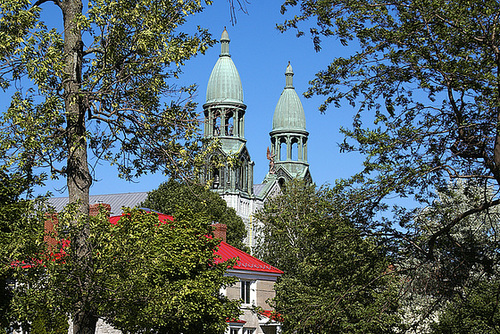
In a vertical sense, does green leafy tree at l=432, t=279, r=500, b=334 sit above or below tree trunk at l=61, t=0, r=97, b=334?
below

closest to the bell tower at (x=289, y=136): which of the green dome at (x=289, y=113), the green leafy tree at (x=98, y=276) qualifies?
the green dome at (x=289, y=113)

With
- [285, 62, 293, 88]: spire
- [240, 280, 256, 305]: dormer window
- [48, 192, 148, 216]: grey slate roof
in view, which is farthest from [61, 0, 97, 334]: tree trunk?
[285, 62, 293, 88]: spire

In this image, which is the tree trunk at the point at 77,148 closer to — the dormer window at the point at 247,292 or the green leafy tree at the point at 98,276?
the green leafy tree at the point at 98,276

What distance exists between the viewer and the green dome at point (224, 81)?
9294 cm

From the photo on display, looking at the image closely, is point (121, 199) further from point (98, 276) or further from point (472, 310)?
point (472, 310)

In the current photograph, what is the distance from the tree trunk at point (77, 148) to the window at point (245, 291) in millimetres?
28881

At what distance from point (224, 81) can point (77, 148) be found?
267 ft

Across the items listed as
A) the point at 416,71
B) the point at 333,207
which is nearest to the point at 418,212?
the point at 333,207

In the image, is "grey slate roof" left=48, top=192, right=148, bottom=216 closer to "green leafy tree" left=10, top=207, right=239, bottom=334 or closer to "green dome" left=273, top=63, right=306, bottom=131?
"green dome" left=273, top=63, right=306, bottom=131

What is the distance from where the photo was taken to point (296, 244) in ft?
171

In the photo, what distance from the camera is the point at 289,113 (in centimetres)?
10694

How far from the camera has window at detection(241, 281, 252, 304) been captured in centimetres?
4156

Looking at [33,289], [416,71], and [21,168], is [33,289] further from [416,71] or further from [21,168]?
[416,71]

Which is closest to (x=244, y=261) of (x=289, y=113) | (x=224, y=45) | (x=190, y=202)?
(x=190, y=202)
